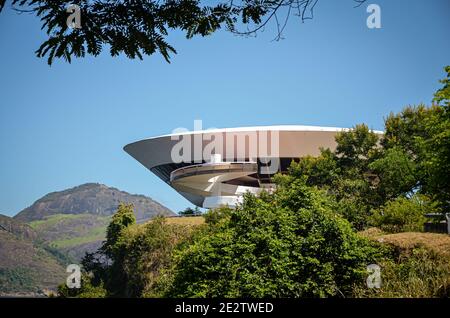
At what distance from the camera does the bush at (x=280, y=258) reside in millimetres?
8453

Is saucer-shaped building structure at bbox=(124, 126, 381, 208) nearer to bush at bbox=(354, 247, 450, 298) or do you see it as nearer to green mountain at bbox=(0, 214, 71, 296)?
green mountain at bbox=(0, 214, 71, 296)

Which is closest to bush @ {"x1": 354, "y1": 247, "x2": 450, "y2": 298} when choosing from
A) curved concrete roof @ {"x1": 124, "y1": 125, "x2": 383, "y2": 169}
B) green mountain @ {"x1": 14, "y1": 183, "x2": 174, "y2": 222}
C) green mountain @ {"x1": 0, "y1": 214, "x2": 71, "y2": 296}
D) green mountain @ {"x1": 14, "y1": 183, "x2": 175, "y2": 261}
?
curved concrete roof @ {"x1": 124, "y1": 125, "x2": 383, "y2": 169}

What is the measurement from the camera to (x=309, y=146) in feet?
132

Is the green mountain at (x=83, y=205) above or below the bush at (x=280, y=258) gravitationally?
above

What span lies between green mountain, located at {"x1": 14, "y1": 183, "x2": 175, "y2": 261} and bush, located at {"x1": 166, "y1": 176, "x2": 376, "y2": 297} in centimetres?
12366

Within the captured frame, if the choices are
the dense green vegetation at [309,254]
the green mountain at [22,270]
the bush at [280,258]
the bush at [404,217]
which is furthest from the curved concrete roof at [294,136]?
the green mountain at [22,270]

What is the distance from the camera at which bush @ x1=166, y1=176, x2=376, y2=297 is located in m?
8.45

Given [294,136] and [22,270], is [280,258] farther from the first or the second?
[22,270]

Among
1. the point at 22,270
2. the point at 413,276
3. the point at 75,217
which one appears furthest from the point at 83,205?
the point at 413,276

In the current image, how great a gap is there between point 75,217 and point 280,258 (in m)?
174

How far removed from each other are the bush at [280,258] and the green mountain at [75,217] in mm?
123656

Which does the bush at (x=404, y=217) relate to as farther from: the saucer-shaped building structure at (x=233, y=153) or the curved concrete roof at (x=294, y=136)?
the curved concrete roof at (x=294, y=136)
